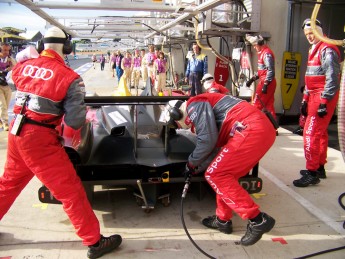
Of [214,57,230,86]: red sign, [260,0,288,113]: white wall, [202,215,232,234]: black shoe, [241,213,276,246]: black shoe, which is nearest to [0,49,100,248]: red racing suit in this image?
[202,215,232,234]: black shoe

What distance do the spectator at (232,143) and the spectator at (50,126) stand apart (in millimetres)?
866

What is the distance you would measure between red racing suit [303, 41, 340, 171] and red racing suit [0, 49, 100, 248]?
2880 millimetres

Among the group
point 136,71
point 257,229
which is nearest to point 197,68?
point 136,71

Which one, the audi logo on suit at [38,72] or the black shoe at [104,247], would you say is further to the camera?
the black shoe at [104,247]

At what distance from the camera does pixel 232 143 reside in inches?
115

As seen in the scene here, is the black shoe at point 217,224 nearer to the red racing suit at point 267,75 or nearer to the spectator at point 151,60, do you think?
the red racing suit at point 267,75

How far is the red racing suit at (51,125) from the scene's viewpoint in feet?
8.64

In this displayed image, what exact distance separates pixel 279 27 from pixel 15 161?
7.05m

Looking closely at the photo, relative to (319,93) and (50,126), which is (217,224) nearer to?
(50,126)

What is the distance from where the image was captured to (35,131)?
2.65 metres

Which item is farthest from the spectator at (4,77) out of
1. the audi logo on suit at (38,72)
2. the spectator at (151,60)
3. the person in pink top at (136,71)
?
the person in pink top at (136,71)

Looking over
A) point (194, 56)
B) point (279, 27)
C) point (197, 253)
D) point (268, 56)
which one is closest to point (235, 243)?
point (197, 253)

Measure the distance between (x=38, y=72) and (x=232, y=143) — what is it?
1620 millimetres

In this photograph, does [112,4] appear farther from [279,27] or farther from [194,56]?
[194,56]
